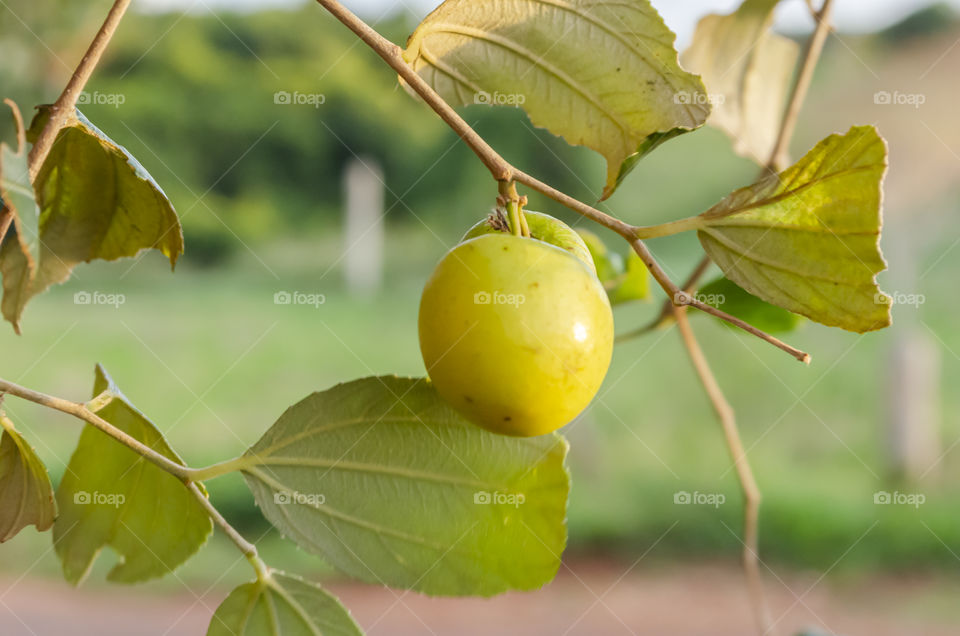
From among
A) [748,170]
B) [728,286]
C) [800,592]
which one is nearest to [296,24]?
[748,170]

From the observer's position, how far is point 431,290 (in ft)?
0.99

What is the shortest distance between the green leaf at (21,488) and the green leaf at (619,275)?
378 millimetres

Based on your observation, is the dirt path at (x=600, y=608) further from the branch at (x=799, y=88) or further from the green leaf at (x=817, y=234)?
the green leaf at (x=817, y=234)

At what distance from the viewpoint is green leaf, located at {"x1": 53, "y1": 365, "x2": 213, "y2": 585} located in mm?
412

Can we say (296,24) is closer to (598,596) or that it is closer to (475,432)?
(598,596)

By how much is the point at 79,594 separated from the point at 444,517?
4.28 meters

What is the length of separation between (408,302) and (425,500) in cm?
790

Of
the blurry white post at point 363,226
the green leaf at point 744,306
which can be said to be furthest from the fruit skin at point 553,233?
the blurry white post at point 363,226

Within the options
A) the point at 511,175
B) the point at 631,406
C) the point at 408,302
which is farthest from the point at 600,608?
the point at 408,302

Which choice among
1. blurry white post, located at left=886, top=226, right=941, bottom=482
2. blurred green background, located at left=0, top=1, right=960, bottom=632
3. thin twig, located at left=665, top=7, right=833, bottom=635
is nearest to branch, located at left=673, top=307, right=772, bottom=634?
thin twig, located at left=665, top=7, right=833, bottom=635

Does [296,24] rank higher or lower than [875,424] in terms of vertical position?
higher

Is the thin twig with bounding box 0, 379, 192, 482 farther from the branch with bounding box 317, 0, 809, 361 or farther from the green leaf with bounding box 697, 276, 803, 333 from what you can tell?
the green leaf with bounding box 697, 276, 803, 333

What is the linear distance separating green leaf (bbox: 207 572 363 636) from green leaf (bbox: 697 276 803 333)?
0.24 metres

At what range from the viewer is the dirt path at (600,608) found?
11.7ft
